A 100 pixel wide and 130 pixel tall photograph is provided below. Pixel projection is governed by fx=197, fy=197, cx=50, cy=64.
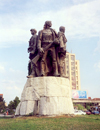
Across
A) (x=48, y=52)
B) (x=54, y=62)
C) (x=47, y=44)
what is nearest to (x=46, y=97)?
(x=54, y=62)

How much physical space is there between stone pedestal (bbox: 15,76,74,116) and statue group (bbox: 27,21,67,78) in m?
0.61

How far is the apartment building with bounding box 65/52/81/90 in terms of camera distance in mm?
91562

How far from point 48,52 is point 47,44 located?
499mm

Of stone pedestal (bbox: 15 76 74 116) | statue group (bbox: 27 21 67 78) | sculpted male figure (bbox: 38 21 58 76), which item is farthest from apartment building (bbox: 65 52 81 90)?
stone pedestal (bbox: 15 76 74 116)

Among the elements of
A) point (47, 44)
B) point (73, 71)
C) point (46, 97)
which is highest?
point (73, 71)

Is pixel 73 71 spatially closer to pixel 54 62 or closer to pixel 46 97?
pixel 54 62

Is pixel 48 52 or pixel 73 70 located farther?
pixel 73 70

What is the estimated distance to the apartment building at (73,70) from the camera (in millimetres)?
91562

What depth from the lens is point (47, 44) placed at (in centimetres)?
1196

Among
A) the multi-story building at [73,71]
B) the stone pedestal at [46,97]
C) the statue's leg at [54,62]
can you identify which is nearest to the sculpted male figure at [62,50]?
the statue's leg at [54,62]

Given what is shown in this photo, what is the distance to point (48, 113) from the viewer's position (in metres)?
10.0

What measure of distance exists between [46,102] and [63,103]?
977mm

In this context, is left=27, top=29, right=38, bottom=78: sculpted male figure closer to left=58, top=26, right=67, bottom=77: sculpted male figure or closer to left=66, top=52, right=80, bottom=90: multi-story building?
left=58, top=26, right=67, bottom=77: sculpted male figure

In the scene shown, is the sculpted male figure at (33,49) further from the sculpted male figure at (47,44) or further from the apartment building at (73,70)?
the apartment building at (73,70)
